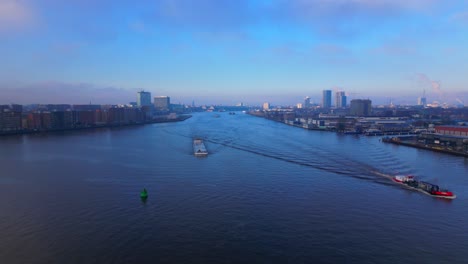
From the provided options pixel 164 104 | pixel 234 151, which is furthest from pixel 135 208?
pixel 164 104

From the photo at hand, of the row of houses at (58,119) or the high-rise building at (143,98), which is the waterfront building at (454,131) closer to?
the row of houses at (58,119)

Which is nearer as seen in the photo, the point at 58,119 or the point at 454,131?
the point at 454,131

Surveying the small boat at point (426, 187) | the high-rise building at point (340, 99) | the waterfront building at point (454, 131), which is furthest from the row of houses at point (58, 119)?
the high-rise building at point (340, 99)

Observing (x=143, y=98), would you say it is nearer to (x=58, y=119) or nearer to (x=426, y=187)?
(x=58, y=119)

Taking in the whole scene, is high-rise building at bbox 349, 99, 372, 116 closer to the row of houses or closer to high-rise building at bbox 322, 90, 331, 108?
the row of houses

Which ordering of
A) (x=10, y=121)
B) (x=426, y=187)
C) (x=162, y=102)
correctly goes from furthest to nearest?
1. (x=162, y=102)
2. (x=10, y=121)
3. (x=426, y=187)

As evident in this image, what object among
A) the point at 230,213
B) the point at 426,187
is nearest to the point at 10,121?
the point at 230,213

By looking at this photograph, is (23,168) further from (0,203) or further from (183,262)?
(183,262)
